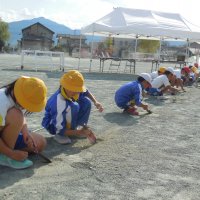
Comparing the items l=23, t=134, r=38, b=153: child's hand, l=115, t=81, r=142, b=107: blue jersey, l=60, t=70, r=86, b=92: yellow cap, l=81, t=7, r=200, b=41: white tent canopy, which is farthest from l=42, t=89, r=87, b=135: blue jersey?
l=81, t=7, r=200, b=41: white tent canopy

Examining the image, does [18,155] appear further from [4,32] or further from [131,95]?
[4,32]

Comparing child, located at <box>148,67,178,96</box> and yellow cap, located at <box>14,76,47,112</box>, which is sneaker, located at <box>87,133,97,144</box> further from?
child, located at <box>148,67,178,96</box>

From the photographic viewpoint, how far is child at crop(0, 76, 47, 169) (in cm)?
306

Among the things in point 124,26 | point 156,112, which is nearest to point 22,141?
point 156,112

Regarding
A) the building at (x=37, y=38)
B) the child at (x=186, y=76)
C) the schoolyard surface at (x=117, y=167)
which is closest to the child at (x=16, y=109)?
the schoolyard surface at (x=117, y=167)

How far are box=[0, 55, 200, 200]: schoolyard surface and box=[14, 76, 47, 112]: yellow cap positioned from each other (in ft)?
1.88

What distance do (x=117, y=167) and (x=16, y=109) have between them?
1061 mm

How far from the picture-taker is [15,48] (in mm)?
46719

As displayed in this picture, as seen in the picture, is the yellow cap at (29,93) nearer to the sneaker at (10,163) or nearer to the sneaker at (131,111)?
the sneaker at (10,163)

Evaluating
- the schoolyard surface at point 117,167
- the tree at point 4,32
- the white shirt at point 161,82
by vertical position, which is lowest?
the schoolyard surface at point 117,167

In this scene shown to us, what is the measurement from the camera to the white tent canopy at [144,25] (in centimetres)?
1420

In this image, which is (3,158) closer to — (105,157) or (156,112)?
(105,157)

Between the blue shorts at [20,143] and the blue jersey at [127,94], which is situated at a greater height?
the blue jersey at [127,94]

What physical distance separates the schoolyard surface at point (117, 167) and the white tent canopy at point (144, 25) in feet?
30.0
